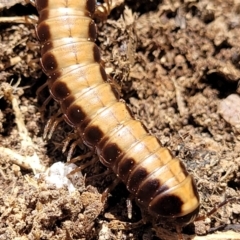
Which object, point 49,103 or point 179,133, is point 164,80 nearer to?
point 179,133

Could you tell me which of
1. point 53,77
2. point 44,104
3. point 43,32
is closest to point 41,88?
point 44,104

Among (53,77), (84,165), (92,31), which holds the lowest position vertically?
(84,165)

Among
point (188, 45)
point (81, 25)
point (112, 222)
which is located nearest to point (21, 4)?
point (81, 25)

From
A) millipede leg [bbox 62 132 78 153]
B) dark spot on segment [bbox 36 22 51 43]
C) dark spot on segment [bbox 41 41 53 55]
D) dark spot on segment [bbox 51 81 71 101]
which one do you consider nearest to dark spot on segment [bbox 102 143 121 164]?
millipede leg [bbox 62 132 78 153]

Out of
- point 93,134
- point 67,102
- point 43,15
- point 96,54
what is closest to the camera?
point 93,134

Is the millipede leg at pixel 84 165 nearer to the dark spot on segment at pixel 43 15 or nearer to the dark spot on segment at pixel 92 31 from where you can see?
the dark spot on segment at pixel 92 31

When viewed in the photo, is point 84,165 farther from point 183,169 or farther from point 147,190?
point 183,169

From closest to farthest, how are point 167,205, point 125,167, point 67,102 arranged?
point 167,205
point 125,167
point 67,102
